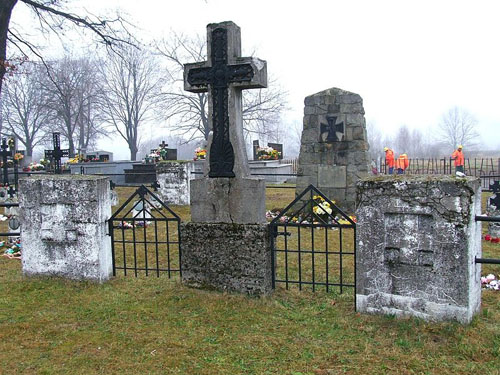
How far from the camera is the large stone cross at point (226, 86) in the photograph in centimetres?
484

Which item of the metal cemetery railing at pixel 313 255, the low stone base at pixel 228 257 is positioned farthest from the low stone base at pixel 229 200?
the metal cemetery railing at pixel 313 255

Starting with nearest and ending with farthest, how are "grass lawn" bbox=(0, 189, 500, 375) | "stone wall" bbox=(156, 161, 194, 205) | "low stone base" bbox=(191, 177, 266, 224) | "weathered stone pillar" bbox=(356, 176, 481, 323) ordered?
"grass lawn" bbox=(0, 189, 500, 375) → "weathered stone pillar" bbox=(356, 176, 481, 323) → "low stone base" bbox=(191, 177, 266, 224) → "stone wall" bbox=(156, 161, 194, 205)

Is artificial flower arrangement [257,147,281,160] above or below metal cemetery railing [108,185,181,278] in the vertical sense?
above

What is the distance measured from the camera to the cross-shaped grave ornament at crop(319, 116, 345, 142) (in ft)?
34.2

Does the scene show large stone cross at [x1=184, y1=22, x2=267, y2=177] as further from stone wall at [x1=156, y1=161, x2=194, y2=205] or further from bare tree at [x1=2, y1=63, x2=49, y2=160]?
bare tree at [x1=2, y1=63, x2=49, y2=160]

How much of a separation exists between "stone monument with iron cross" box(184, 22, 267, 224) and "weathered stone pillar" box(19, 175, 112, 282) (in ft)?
4.17

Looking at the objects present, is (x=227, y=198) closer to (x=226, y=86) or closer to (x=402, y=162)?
(x=226, y=86)

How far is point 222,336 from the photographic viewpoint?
3871 millimetres

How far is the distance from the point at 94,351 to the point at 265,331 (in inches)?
57.6

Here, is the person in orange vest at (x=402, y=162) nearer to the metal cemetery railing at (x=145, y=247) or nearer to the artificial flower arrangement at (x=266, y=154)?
the artificial flower arrangement at (x=266, y=154)

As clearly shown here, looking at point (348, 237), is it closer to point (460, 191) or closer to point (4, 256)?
point (460, 191)

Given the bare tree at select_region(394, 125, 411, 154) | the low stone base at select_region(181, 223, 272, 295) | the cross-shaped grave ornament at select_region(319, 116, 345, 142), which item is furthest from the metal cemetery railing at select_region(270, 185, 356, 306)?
the bare tree at select_region(394, 125, 411, 154)

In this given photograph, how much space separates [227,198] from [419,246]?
2.04 metres

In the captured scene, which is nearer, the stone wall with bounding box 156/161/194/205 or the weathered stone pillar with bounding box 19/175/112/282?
the weathered stone pillar with bounding box 19/175/112/282
